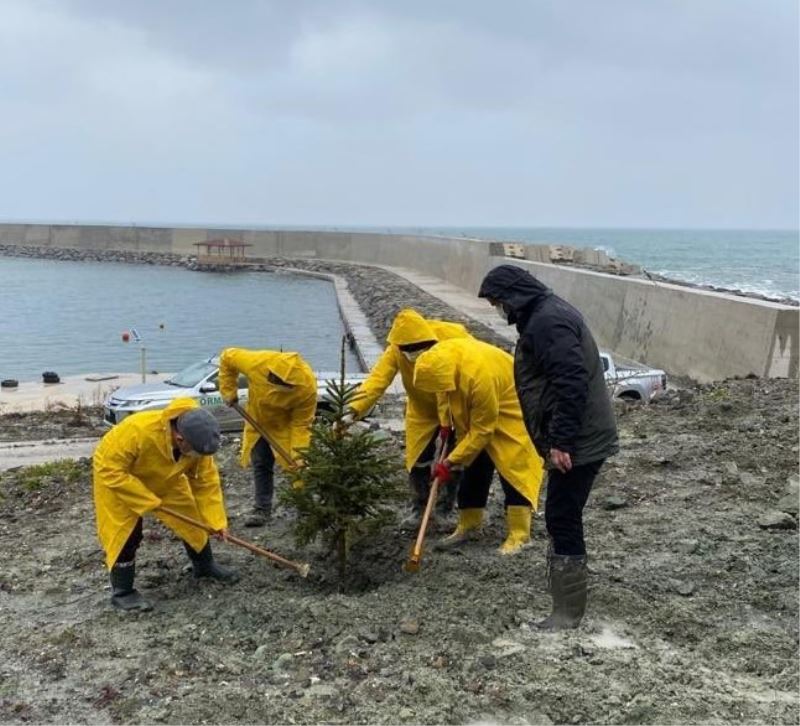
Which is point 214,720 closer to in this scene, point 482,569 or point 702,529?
point 482,569

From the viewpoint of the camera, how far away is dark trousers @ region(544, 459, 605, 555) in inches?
182

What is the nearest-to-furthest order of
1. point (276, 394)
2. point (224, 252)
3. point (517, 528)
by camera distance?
point (517, 528) < point (276, 394) < point (224, 252)

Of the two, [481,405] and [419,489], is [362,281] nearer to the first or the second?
[419,489]

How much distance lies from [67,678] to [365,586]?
6.50ft

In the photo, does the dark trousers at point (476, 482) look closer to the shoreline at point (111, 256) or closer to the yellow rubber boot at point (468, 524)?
the yellow rubber boot at point (468, 524)

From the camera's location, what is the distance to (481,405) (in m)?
5.78

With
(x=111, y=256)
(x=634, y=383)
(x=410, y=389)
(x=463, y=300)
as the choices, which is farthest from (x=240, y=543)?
(x=111, y=256)

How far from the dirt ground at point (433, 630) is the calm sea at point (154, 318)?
54.2 feet

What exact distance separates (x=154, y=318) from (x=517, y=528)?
35.1m

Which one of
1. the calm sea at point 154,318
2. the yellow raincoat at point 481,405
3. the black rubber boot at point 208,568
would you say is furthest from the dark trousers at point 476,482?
the calm sea at point 154,318

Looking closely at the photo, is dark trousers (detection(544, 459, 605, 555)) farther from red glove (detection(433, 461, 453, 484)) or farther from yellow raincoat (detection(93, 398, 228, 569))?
yellow raincoat (detection(93, 398, 228, 569))

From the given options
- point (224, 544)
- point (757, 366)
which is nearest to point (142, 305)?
point (757, 366)

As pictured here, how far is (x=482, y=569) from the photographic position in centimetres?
555

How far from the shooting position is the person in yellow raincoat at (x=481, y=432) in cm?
575
